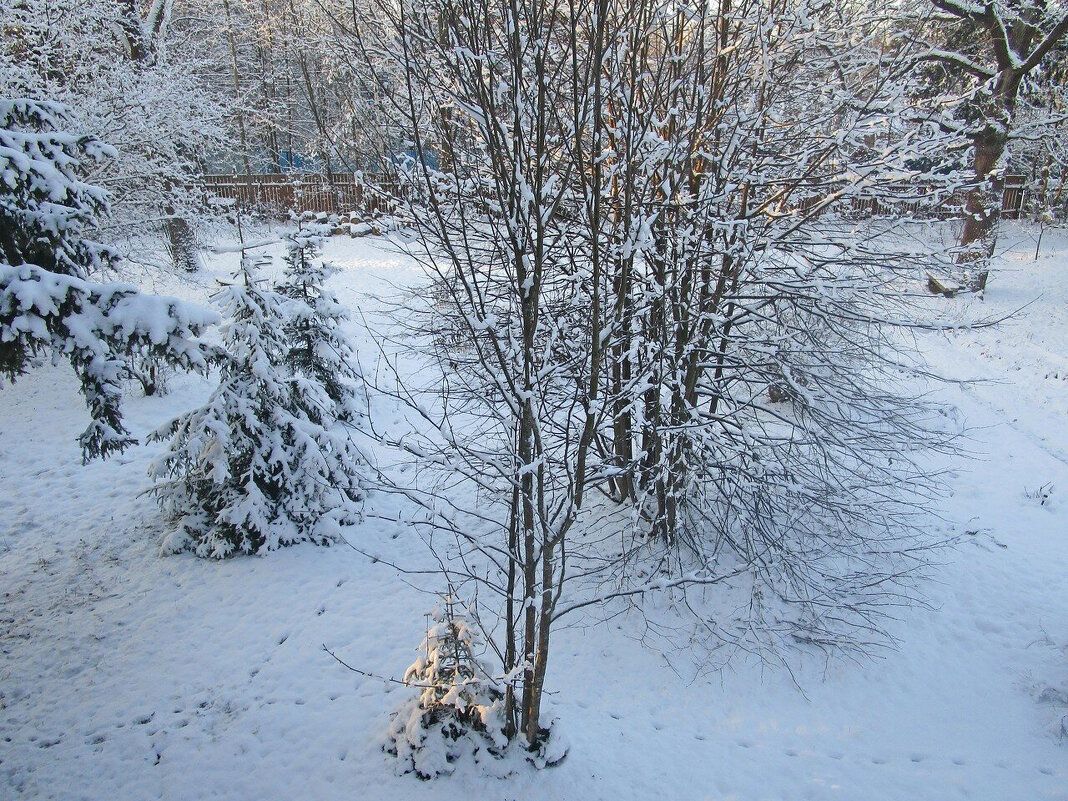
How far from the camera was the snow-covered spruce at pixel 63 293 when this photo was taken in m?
4.03

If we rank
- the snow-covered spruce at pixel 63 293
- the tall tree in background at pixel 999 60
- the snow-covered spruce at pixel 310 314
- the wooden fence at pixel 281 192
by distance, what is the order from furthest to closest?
1. the wooden fence at pixel 281 192
2. the tall tree in background at pixel 999 60
3. the snow-covered spruce at pixel 310 314
4. the snow-covered spruce at pixel 63 293

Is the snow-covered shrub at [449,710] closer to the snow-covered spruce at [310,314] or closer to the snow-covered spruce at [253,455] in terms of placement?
the snow-covered spruce at [253,455]

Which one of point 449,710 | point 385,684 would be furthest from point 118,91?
point 449,710

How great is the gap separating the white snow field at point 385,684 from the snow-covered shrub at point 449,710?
148 mm

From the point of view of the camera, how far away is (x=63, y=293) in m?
4.13

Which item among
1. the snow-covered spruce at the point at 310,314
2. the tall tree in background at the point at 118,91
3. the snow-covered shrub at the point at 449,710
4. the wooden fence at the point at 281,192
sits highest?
the tall tree in background at the point at 118,91

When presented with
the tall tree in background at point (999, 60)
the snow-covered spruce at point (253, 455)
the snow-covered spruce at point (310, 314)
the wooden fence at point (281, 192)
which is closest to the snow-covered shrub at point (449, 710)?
the snow-covered spruce at point (253, 455)

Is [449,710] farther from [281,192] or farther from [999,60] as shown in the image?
[281,192]

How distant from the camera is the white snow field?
442 centimetres

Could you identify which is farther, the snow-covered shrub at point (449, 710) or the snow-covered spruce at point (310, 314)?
the snow-covered spruce at point (310, 314)

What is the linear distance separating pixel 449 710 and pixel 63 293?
3913 millimetres

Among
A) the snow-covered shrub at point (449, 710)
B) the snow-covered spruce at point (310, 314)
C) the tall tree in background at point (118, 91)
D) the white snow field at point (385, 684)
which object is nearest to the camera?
the snow-covered shrub at point (449, 710)

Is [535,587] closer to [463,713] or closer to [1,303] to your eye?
[463,713]

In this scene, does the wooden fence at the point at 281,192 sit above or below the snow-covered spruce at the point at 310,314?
above
